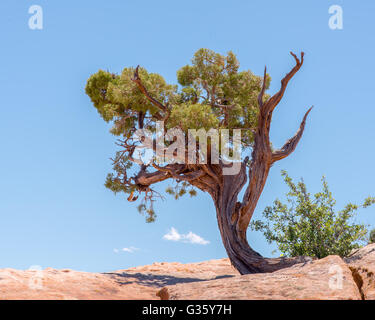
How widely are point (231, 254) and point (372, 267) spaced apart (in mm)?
6354

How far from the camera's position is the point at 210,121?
10484mm

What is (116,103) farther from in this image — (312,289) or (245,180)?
(312,289)

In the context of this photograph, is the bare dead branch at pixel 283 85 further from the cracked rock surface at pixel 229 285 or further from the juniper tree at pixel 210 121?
the cracked rock surface at pixel 229 285

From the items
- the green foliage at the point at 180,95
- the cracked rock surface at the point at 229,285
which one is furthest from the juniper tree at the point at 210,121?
the cracked rock surface at the point at 229,285

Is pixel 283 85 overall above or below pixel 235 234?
above

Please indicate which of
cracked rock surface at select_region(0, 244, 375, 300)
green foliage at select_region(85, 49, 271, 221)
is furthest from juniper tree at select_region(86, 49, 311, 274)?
cracked rock surface at select_region(0, 244, 375, 300)

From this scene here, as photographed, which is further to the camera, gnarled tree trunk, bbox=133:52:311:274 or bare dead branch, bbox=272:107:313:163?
bare dead branch, bbox=272:107:313:163

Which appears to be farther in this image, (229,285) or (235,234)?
(235,234)

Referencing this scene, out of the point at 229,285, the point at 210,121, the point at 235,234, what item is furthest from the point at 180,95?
the point at 229,285

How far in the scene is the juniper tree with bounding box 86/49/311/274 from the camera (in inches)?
436

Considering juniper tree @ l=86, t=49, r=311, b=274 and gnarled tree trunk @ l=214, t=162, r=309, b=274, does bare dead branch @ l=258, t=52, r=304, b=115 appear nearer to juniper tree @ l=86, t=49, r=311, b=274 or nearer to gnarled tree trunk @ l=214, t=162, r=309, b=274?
juniper tree @ l=86, t=49, r=311, b=274

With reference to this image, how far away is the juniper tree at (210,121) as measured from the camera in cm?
1106

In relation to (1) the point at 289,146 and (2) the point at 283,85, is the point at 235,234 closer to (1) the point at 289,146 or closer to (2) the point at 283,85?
(1) the point at 289,146
